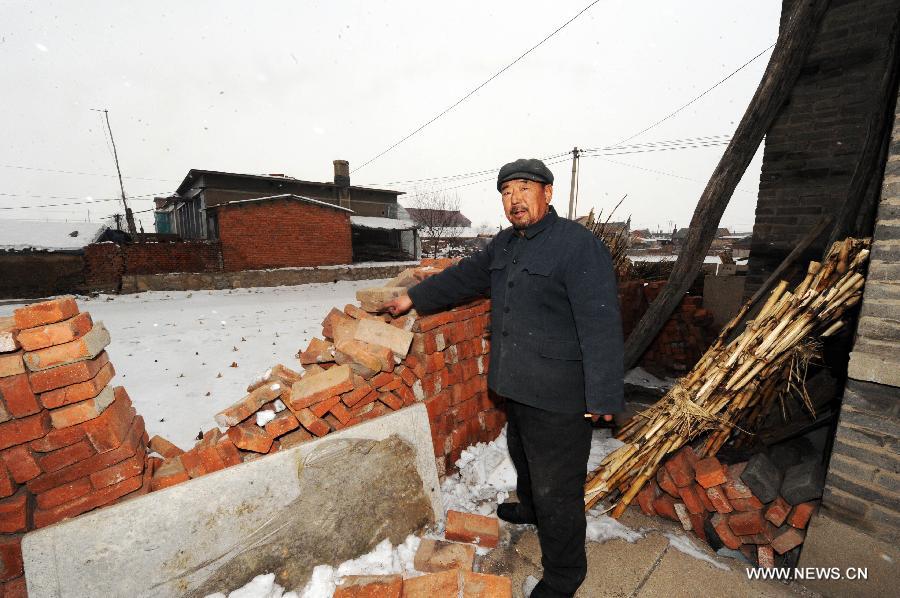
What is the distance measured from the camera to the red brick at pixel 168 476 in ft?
5.85

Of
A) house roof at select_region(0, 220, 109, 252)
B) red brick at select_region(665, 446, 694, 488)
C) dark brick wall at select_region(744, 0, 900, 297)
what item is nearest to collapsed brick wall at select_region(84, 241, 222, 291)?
house roof at select_region(0, 220, 109, 252)

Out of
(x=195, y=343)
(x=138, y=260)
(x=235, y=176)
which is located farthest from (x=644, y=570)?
(x=235, y=176)

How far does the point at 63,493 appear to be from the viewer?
5.33ft

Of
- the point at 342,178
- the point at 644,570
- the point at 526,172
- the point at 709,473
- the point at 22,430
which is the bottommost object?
the point at 644,570

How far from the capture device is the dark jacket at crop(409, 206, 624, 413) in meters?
1.70

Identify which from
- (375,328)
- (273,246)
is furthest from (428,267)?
(273,246)

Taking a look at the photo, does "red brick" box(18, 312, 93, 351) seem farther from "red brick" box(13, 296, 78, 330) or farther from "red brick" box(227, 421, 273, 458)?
"red brick" box(227, 421, 273, 458)

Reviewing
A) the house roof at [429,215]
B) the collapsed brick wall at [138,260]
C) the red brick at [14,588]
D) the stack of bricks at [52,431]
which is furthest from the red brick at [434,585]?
the house roof at [429,215]

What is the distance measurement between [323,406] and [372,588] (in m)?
0.89

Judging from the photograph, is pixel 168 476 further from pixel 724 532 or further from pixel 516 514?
pixel 724 532

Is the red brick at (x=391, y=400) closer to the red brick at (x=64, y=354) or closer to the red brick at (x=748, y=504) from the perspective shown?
the red brick at (x=64, y=354)

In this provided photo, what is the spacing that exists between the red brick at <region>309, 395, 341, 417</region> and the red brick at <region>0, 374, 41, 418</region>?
1.12 metres

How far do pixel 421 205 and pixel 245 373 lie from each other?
4330 centimetres

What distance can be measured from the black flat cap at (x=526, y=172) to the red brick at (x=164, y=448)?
2.46 metres
